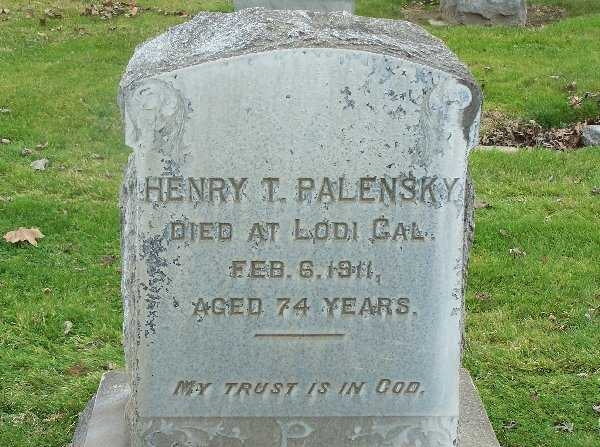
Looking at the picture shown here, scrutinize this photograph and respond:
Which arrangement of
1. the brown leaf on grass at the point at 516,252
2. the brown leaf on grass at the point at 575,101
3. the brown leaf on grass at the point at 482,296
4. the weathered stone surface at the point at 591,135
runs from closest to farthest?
the brown leaf on grass at the point at 482,296 → the brown leaf on grass at the point at 516,252 → the weathered stone surface at the point at 591,135 → the brown leaf on grass at the point at 575,101

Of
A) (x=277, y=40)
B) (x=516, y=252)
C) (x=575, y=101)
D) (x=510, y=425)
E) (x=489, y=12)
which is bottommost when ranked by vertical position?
(x=510, y=425)

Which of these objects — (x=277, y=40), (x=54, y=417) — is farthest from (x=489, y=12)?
(x=277, y=40)

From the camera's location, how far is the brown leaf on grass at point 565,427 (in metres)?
4.30

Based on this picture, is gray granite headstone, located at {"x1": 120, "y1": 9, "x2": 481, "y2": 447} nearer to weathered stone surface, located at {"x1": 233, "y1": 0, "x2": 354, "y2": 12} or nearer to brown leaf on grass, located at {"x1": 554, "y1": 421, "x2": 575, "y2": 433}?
brown leaf on grass, located at {"x1": 554, "y1": 421, "x2": 575, "y2": 433}

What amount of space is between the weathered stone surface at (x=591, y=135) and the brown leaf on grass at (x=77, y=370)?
466 cm

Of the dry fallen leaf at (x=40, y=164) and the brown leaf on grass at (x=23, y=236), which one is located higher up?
the dry fallen leaf at (x=40, y=164)

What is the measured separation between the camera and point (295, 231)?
3223 millimetres

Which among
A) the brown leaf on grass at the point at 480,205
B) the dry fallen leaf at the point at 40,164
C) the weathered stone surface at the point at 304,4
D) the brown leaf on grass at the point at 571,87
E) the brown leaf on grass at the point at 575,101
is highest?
the weathered stone surface at the point at 304,4

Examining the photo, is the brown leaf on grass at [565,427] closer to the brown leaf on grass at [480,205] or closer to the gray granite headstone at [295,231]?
the gray granite headstone at [295,231]

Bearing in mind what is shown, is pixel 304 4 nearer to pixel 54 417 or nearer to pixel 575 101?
pixel 575 101

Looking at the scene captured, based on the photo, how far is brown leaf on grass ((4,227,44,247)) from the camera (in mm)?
5703

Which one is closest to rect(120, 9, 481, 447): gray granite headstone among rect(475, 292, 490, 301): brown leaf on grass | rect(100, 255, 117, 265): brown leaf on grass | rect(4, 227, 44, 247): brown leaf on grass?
rect(475, 292, 490, 301): brown leaf on grass

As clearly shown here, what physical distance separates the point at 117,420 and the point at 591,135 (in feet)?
17.0

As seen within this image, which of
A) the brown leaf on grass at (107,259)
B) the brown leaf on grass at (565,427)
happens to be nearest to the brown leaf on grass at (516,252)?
the brown leaf on grass at (565,427)
